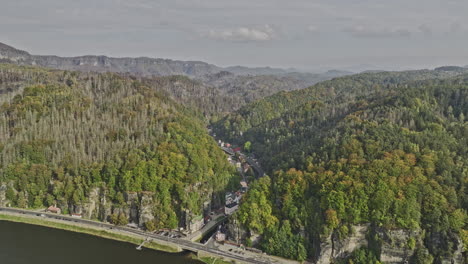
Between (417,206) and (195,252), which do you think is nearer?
(417,206)

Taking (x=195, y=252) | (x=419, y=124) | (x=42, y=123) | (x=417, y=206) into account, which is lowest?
(x=195, y=252)

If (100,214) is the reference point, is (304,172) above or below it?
above

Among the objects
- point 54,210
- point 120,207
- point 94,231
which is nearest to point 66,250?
point 94,231

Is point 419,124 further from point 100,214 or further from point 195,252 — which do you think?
point 100,214

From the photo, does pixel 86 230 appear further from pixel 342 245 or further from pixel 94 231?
pixel 342 245

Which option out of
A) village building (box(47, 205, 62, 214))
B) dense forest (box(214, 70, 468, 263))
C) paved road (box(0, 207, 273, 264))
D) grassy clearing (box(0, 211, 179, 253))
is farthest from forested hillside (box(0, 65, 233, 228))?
dense forest (box(214, 70, 468, 263))

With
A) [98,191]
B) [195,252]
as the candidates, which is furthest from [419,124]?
Result: [98,191]
